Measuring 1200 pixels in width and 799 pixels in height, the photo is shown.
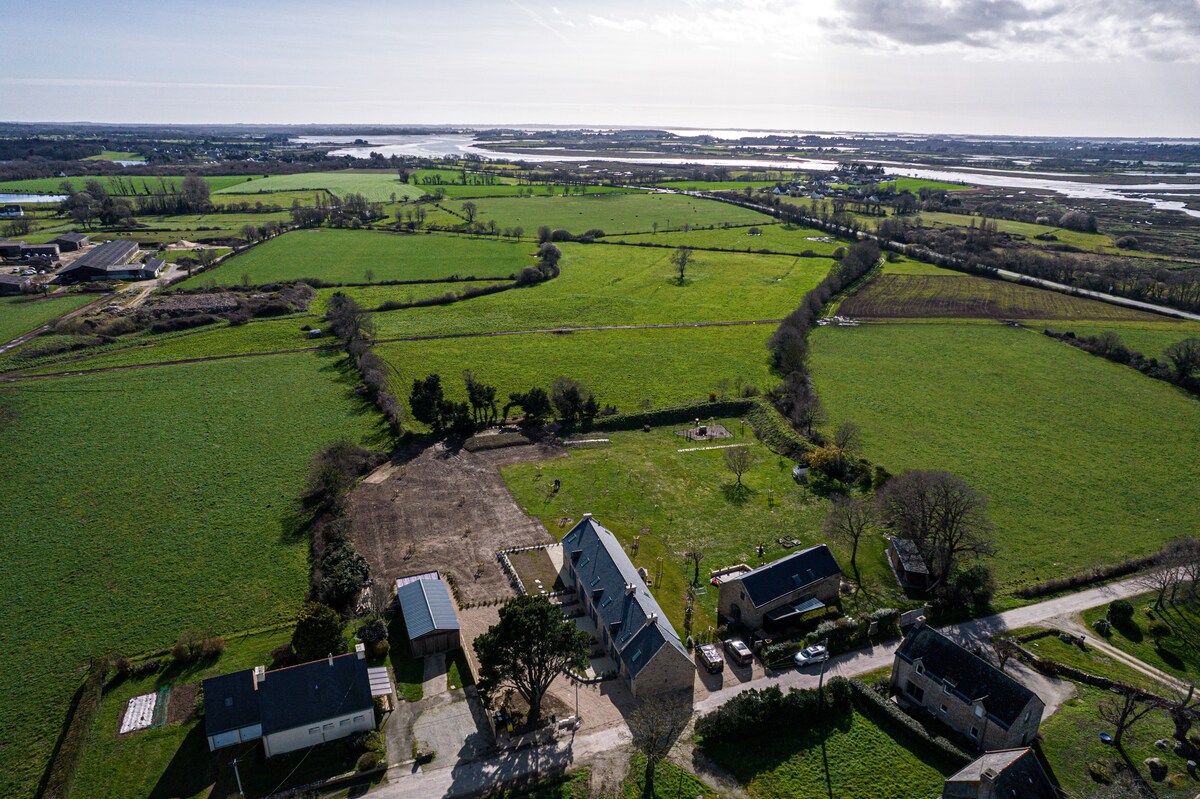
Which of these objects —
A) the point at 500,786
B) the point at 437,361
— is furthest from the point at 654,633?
the point at 437,361

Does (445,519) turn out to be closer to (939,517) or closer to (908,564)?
(908,564)

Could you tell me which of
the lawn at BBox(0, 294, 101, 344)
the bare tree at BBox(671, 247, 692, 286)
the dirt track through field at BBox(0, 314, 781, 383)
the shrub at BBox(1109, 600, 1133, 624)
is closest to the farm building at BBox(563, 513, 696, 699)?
the shrub at BBox(1109, 600, 1133, 624)

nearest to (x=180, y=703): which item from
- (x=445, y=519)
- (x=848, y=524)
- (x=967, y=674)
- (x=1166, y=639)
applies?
(x=445, y=519)

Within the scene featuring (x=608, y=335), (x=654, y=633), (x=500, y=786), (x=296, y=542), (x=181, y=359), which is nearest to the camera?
(x=500, y=786)

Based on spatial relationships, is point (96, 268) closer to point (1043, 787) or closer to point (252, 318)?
point (252, 318)

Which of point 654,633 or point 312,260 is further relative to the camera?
point 312,260

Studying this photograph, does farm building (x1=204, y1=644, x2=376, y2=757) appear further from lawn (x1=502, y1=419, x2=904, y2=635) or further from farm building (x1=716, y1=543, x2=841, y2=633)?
farm building (x1=716, y1=543, x2=841, y2=633)
